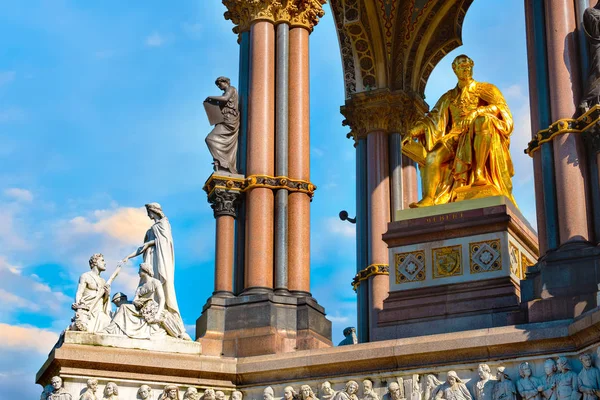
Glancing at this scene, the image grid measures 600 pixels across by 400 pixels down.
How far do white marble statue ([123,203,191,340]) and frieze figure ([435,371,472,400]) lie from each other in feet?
14.5

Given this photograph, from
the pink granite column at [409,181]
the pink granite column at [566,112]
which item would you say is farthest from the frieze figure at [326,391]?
the pink granite column at [409,181]

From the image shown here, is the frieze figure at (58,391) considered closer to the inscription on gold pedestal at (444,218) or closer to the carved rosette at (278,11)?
the inscription on gold pedestal at (444,218)

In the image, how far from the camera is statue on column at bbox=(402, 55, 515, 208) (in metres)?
22.2

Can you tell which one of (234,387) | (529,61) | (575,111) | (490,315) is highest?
(529,61)

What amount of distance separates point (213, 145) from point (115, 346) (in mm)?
4537

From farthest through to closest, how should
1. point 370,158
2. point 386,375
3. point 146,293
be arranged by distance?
1. point 370,158
2. point 146,293
3. point 386,375

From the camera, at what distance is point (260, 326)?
1925 centimetres

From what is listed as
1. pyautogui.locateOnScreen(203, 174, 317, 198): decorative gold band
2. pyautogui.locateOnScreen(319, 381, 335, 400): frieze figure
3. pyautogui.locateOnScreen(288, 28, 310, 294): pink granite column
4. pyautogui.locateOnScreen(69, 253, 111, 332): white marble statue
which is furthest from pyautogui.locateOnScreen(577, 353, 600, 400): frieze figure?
pyautogui.locateOnScreen(69, 253, 111, 332): white marble statue

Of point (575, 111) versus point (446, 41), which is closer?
point (575, 111)

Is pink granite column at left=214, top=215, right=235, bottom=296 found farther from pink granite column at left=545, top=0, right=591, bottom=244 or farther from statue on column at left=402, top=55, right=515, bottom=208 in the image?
pink granite column at left=545, top=0, right=591, bottom=244

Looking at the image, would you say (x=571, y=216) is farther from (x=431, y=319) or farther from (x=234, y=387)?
(x=234, y=387)

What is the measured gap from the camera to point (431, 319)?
20.3 m

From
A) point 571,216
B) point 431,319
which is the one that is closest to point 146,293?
point 431,319

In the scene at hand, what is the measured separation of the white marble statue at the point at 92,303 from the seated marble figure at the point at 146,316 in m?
0.20
